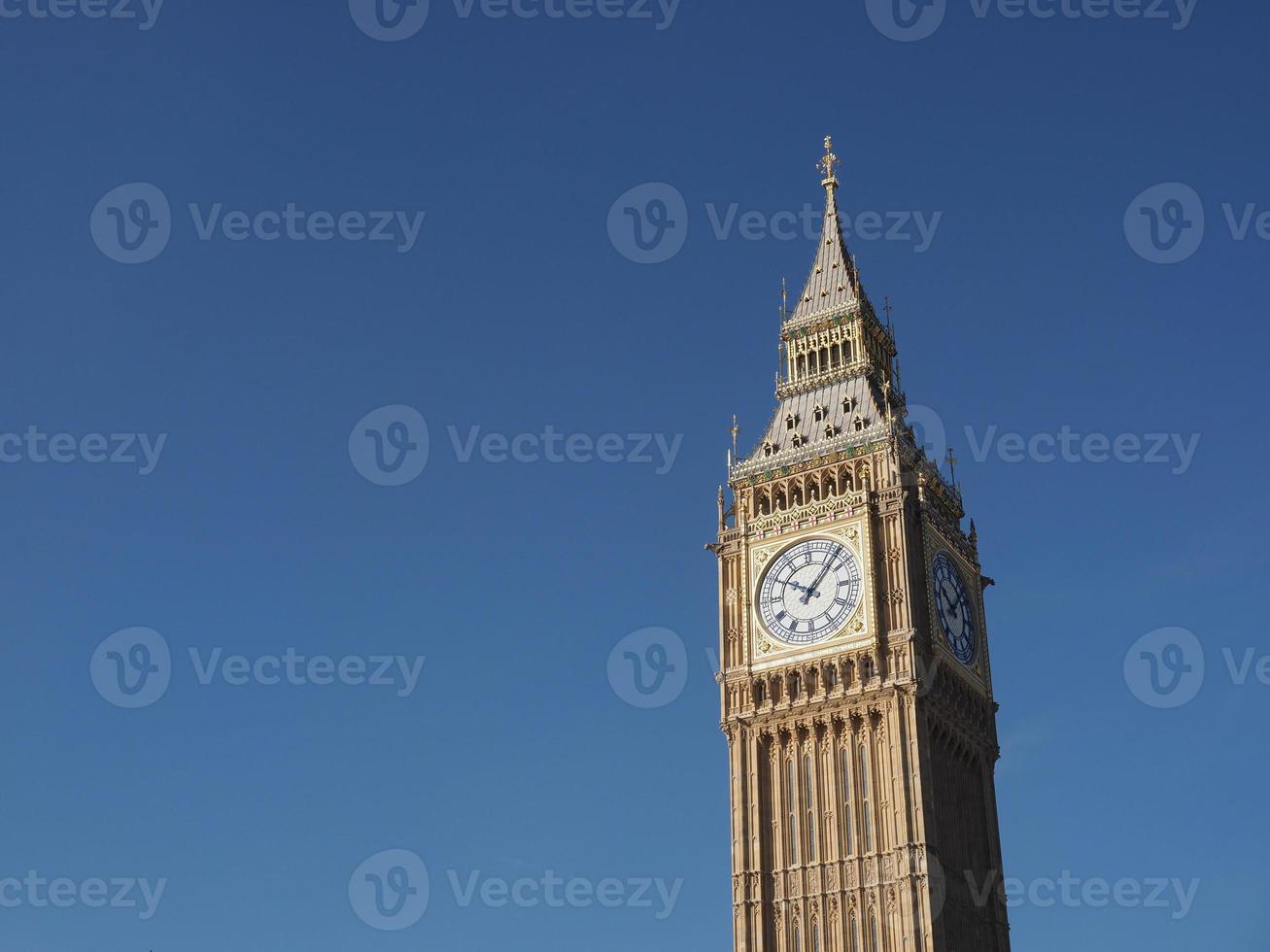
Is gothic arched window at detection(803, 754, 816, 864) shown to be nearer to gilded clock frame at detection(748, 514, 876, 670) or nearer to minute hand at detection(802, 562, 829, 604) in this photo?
gilded clock frame at detection(748, 514, 876, 670)

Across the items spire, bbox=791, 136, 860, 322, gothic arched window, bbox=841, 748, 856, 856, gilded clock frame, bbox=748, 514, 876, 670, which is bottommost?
gothic arched window, bbox=841, 748, 856, 856

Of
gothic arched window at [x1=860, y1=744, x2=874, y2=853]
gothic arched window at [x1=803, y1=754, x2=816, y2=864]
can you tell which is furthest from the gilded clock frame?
→ gothic arched window at [x1=860, y1=744, x2=874, y2=853]

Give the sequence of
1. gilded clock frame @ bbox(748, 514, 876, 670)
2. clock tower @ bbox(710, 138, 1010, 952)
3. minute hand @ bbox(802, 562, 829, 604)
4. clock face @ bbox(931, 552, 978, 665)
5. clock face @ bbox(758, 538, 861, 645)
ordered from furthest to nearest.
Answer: clock face @ bbox(931, 552, 978, 665) → minute hand @ bbox(802, 562, 829, 604) → clock face @ bbox(758, 538, 861, 645) → gilded clock frame @ bbox(748, 514, 876, 670) → clock tower @ bbox(710, 138, 1010, 952)

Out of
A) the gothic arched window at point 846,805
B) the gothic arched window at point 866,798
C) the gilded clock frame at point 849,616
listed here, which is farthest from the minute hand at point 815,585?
the gothic arched window at point 866,798

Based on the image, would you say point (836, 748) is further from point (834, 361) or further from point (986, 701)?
point (834, 361)

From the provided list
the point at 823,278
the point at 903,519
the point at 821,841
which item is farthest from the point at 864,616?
the point at 823,278

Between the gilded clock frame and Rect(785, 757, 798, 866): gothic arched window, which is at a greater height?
the gilded clock frame

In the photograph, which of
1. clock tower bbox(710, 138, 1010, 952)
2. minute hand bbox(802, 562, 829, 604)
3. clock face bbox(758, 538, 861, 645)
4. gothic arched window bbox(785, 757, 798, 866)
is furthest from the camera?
minute hand bbox(802, 562, 829, 604)
